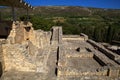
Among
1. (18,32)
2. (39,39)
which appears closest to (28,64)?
(18,32)

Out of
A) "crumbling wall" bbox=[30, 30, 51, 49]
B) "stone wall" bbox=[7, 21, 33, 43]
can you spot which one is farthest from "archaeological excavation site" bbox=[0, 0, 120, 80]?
"crumbling wall" bbox=[30, 30, 51, 49]

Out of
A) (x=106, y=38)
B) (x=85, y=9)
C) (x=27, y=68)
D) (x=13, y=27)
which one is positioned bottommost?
(x=106, y=38)

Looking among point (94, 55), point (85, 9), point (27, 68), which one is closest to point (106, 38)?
point (94, 55)

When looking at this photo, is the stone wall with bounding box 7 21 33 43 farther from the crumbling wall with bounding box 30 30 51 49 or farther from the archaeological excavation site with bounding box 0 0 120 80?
the crumbling wall with bounding box 30 30 51 49

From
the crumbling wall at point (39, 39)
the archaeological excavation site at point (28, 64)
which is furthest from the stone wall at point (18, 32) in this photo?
the crumbling wall at point (39, 39)

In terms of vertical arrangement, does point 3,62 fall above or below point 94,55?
above

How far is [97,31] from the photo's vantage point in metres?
48.2

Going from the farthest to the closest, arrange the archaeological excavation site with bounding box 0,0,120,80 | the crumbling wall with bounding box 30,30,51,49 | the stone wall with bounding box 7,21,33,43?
1. the crumbling wall with bounding box 30,30,51,49
2. the stone wall with bounding box 7,21,33,43
3. the archaeological excavation site with bounding box 0,0,120,80

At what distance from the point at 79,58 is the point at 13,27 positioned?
25.1 ft

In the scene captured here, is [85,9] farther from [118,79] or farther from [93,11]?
[118,79]

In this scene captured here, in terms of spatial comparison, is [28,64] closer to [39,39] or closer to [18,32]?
[18,32]

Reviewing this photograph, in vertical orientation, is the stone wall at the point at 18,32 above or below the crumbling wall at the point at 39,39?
above

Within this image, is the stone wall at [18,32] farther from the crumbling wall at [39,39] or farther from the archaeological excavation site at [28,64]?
the crumbling wall at [39,39]

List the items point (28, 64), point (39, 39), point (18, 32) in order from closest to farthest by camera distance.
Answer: point (28, 64) → point (18, 32) → point (39, 39)
